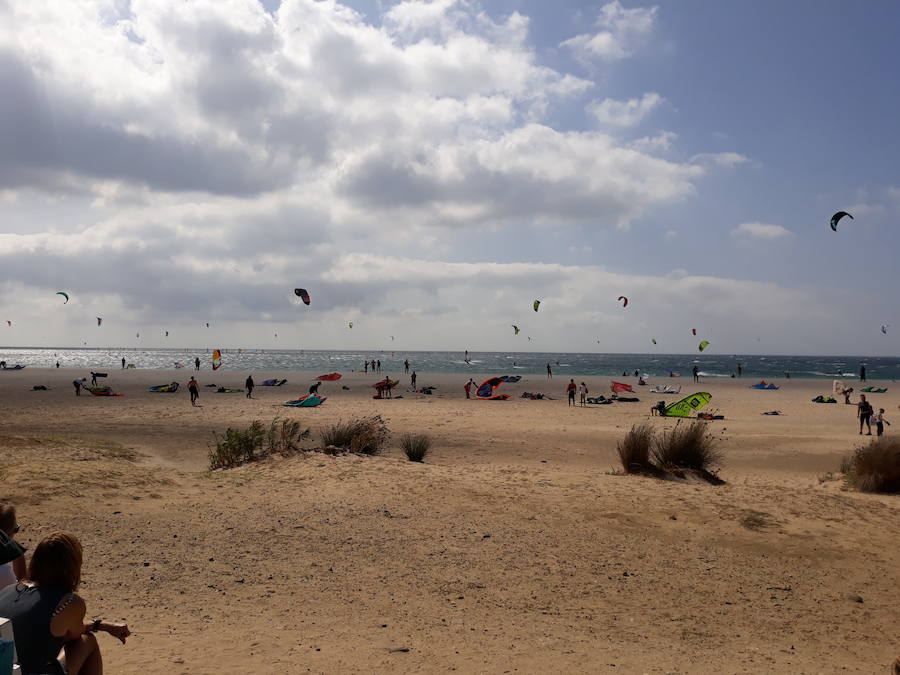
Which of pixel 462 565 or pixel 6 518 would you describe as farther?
pixel 462 565

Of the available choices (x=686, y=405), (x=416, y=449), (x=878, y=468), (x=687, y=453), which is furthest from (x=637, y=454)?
(x=686, y=405)

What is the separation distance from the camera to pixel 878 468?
10.1m

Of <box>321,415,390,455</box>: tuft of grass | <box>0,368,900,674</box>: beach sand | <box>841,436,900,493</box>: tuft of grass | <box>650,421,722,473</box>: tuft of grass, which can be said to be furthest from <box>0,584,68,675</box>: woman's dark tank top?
<box>841,436,900,493</box>: tuft of grass

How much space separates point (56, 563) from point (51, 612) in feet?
0.72

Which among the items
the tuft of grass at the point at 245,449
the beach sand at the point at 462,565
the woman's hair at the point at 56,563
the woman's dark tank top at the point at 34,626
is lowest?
the beach sand at the point at 462,565

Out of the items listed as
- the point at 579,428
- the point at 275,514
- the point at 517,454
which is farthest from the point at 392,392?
the point at 275,514

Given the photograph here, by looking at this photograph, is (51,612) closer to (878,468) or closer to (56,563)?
(56,563)

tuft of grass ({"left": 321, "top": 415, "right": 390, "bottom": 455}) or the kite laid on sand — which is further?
the kite laid on sand

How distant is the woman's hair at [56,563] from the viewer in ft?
9.36

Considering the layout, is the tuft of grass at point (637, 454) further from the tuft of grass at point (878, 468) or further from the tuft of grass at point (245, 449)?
the tuft of grass at point (245, 449)

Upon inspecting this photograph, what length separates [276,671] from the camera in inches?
160

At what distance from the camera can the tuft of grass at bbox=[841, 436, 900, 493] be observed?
9953mm

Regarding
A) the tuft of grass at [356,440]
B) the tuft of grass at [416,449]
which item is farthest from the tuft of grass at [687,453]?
the tuft of grass at [356,440]

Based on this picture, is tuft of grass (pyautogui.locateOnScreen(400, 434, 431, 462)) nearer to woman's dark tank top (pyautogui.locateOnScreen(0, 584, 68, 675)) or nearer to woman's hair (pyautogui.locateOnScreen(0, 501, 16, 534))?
woman's hair (pyautogui.locateOnScreen(0, 501, 16, 534))
